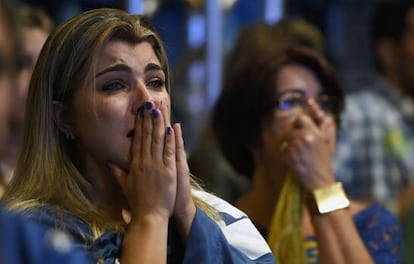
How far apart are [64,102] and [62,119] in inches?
1.4

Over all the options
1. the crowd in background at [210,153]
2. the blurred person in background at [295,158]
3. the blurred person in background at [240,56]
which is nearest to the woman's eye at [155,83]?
the crowd in background at [210,153]

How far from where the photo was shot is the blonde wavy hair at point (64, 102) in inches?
81.7

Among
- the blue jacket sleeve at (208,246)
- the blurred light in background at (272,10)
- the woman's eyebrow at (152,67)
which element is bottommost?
the blue jacket sleeve at (208,246)

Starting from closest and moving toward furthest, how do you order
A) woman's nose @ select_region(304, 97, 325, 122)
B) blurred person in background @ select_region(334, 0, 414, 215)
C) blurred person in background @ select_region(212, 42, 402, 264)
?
blurred person in background @ select_region(212, 42, 402, 264)
woman's nose @ select_region(304, 97, 325, 122)
blurred person in background @ select_region(334, 0, 414, 215)

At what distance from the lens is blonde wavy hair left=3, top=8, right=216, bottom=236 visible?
2076mm

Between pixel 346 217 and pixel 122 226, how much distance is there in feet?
2.77

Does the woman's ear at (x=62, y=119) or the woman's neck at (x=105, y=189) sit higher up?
the woman's ear at (x=62, y=119)

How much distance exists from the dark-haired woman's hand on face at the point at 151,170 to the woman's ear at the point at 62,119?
0.16m

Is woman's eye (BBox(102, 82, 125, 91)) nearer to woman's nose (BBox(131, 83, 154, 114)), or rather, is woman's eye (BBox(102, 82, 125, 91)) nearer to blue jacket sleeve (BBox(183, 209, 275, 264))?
woman's nose (BBox(131, 83, 154, 114))

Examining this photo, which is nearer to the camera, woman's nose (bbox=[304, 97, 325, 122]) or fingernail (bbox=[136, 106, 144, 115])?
fingernail (bbox=[136, 106, 144, 115])

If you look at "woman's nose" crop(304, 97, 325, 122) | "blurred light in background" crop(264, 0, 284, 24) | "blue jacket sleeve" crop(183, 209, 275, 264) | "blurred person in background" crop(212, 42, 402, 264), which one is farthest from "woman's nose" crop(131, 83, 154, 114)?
"blurred light in background" crop(264, 0, 284, 24)

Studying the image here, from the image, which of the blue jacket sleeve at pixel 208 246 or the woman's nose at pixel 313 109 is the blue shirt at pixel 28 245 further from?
the woman's nose at pixel 313 109

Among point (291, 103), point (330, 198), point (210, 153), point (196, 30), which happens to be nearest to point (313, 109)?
point (291, 103)

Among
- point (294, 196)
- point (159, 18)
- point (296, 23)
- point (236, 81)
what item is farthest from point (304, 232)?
point (159, 18)
